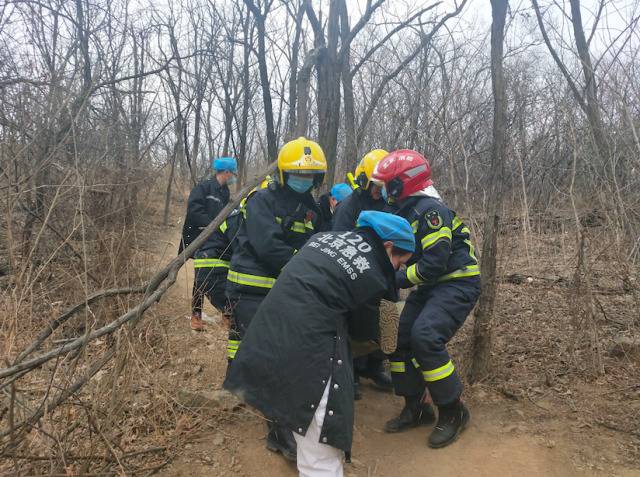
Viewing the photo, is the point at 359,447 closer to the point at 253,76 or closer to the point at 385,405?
the point at 385,405

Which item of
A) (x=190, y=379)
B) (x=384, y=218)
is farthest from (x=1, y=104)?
(x=384, y=218)

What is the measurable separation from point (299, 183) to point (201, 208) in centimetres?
236

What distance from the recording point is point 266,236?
3232 millimetres

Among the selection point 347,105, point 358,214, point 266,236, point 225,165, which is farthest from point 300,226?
point 347,105

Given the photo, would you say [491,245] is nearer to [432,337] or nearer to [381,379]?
[432,337]

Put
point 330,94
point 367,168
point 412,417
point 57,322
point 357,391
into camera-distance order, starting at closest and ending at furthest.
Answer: point 57,322, point 412,417, point 357,391, point 367,168, point 330,94

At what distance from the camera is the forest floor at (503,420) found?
2.96 m

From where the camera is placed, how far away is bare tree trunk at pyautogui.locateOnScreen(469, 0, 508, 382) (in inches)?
147

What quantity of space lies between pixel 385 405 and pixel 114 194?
410 centimetres

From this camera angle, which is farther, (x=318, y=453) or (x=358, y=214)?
(x=358, y=214)

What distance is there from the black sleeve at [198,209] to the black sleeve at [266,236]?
2249 millimetres

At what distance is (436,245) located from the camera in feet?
10.4

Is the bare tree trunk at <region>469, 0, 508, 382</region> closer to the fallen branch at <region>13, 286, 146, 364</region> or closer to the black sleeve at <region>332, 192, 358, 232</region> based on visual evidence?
the black sleeve at <region>332, 192, 358, 232</region>

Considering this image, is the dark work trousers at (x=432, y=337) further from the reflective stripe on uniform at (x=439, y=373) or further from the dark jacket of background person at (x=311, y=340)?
the dark jacket of background person at (x=311, y=340)
